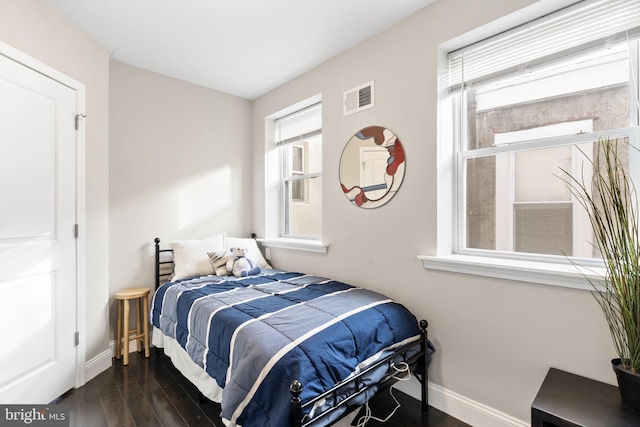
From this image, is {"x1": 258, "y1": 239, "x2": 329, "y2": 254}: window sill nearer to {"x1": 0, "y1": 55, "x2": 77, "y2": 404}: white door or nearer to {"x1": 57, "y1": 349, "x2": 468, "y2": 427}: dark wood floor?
{"x1": 57, "y1": 349, "x2": 468, "y2": 427}: dark wood floor

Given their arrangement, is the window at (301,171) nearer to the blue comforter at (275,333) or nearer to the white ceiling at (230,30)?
the white ceiling at (230,30)

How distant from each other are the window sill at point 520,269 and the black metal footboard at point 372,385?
40 cm

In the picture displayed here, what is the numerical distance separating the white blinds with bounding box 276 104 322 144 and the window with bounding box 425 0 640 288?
1420 mm

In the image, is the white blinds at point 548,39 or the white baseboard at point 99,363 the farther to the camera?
the white baseboard at point 99,363

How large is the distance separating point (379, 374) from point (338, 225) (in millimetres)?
1308

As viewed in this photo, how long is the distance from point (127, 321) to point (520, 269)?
9.64ft

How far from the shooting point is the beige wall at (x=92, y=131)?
210 cm

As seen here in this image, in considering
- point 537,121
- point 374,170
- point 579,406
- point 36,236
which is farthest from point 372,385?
point 36,236

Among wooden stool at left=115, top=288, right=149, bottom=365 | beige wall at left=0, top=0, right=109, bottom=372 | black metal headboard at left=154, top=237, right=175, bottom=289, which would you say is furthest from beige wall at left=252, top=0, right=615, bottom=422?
beige wall at left=0, top=0, right=109, bottom=372

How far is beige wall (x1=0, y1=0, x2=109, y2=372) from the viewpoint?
6.89 ft

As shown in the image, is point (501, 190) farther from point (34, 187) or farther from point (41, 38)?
point (41, 38)

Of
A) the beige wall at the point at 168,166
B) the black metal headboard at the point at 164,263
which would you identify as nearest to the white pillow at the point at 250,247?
the beige wall at the point at 168,166

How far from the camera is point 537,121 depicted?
1824 millimetres

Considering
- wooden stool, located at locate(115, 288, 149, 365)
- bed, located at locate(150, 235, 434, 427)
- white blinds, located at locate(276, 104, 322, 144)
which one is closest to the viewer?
bed, located at locate(150, 235, 434, 427)
